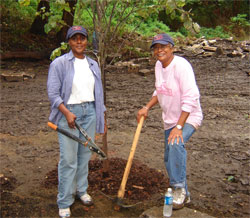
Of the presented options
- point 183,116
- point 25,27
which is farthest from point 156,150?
point 25,27

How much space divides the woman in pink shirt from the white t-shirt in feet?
2.35

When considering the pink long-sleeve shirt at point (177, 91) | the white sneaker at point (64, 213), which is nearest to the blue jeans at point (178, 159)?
the pink long-sleeve shirt at point (177, 91)

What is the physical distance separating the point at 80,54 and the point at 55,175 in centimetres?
186

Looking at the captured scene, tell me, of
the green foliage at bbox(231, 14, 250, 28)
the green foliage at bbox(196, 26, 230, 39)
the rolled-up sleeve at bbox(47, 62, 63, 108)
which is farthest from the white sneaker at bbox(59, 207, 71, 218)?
the green foliage at bbox(231, 14, 250, 28)

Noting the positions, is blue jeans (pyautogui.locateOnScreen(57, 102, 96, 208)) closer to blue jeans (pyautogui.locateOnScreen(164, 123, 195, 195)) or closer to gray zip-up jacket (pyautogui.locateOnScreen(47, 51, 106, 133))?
gray zip-up jacket (pyautogui.locateOnScreen(47, 51, 106, 133))

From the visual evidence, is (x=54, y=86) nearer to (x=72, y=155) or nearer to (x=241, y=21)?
(x=72, y=155)

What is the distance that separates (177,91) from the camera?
369 cm

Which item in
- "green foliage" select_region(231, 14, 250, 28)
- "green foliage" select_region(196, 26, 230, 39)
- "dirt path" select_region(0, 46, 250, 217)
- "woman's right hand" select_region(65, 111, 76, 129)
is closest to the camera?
"woman's right hand" select_region(65, 111, 76, 129)

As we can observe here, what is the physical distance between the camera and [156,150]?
596 centimetres

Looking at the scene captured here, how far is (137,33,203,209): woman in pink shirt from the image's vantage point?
3615 mm

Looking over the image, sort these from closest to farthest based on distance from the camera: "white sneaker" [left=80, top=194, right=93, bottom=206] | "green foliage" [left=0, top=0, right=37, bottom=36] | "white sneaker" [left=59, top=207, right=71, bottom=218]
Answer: "white sneaker" [left=59, top=207, right=71, bottom=218] < "white sneaker" [left=80, top=194, right=93, bottom=206] < "green foliage" [left=0, top=0, right=37, bottom=36]

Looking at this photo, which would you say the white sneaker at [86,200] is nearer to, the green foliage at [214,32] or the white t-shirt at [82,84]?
the white t-shirt at [82,84]

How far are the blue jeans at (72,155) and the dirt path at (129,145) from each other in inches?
9.8

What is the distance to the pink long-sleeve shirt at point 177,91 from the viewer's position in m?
3.60
